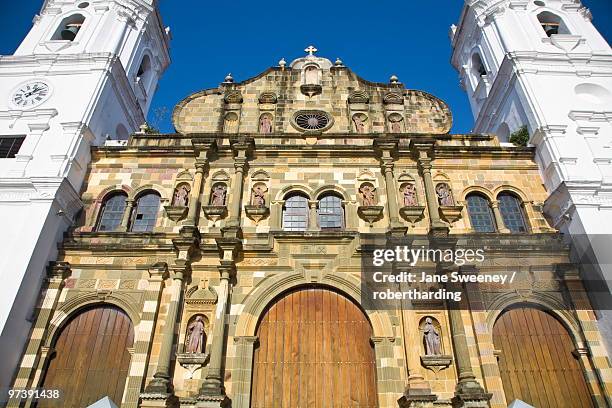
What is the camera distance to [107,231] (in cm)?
1298

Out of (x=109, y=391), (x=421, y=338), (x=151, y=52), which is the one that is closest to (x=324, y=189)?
(x=421, y=338)

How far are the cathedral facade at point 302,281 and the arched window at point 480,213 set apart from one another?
0.04 meters

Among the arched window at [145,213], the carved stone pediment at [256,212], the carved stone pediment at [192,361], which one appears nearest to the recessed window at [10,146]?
the arched window at [145,213]

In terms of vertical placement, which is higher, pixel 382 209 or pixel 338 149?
pixel 338 149

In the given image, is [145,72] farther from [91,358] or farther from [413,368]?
[413,368]

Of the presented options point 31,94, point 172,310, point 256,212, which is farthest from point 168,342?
point 31,94

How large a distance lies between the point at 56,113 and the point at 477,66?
1833cm

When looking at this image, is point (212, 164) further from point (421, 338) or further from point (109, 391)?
point (421, 338)

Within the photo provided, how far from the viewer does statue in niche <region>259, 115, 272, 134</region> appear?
51.2 ft

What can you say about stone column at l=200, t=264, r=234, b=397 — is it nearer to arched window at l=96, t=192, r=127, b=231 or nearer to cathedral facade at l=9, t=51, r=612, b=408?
cathedral facade at l=9, t=51, r=612, b=408

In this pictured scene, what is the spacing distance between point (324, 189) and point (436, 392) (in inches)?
259

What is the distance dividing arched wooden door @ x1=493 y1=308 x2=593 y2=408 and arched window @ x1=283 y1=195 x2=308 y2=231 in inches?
242

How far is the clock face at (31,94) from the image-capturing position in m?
14.9

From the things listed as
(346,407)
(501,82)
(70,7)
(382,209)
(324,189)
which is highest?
(70,7)
